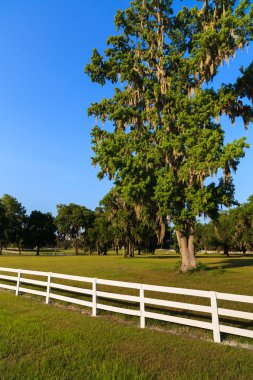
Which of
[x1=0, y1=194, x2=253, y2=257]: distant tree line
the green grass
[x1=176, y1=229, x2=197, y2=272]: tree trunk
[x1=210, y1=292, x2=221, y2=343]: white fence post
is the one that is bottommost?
the green grass

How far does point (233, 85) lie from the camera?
23047mm

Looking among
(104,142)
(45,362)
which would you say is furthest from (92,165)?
(45,362)

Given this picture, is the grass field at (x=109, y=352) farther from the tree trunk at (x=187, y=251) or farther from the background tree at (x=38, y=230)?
the background tree at (x=38, y=230)

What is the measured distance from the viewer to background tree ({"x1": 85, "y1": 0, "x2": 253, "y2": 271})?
68.5ft

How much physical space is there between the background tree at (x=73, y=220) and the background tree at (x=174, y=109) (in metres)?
63.6

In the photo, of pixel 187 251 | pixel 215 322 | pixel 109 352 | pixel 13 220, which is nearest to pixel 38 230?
pixel 13 220

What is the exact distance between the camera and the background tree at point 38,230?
8181 cm

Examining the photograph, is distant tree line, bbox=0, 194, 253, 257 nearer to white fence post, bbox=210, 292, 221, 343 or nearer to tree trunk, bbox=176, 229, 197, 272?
tree trunk, bbox=176, 229, 197, 272

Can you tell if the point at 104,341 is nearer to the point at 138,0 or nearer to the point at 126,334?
the point at 126,334

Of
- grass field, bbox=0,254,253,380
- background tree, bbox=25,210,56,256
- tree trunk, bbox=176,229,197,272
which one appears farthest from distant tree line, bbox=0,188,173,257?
grass field, bbox=0,254,253,380

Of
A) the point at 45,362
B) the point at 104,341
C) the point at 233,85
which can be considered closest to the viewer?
the point at 45,362

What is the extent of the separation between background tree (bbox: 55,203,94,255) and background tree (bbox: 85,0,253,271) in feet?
209

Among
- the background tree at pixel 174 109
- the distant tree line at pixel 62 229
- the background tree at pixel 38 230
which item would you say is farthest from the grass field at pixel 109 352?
the background tree at pixel 38 230

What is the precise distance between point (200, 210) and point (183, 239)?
4137 millimetres
